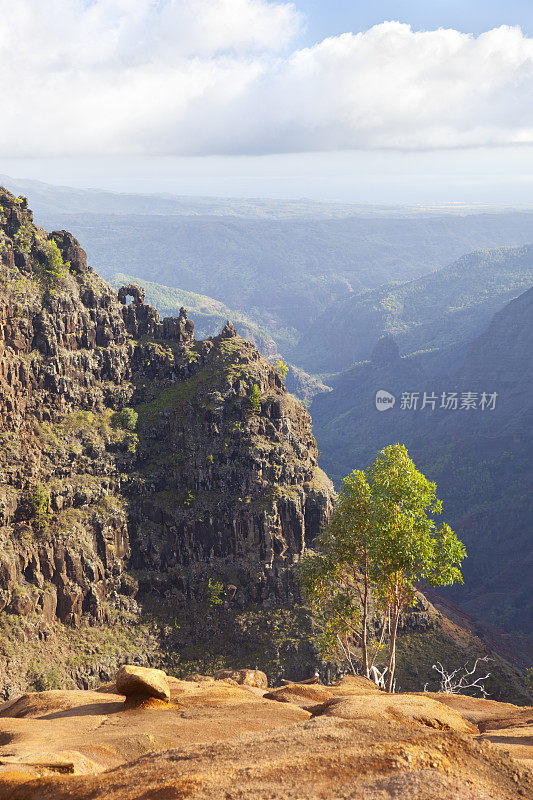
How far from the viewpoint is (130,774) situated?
1894 cm

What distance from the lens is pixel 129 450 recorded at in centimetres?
10469

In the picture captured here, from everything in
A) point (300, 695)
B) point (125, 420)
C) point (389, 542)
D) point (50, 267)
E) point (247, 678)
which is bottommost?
point (247, 678)

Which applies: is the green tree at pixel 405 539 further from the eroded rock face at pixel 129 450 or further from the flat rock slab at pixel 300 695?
the eroded rock face at pixel 129 450

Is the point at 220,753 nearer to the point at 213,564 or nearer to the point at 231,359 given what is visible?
the point at 213,564

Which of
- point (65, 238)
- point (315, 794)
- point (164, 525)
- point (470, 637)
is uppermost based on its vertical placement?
point (65, 238)

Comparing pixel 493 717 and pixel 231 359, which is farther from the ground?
pixel 231 359

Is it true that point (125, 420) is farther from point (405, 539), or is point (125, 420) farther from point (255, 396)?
point (405, 539)

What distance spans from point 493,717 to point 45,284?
94503 mm

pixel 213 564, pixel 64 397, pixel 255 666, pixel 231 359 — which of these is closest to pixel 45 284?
pixel 64 397

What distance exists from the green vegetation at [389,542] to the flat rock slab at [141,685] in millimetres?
17294

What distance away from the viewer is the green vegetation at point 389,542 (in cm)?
4128

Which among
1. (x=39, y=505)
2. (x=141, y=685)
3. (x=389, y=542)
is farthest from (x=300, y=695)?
(x=39, y=505)

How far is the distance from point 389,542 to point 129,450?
71849 mm

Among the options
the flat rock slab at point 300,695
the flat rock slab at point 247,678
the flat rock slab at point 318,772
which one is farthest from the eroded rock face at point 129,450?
the flat rock slab at point 318,772
